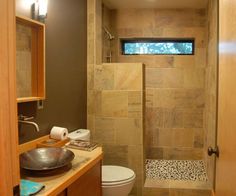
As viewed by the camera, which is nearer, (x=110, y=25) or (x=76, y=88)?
(x=76, y=88)

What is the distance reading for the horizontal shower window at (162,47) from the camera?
3.99 metres

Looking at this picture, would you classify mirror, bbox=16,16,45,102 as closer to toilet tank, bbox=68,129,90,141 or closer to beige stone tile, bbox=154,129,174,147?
toilet tank, bbox=68,129,90,141

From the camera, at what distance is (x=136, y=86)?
303cm

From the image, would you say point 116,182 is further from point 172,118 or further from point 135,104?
point 172,118

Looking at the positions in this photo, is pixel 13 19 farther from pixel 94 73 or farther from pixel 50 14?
pixel 94 73

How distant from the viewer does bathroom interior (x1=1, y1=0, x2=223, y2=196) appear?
2438 mm

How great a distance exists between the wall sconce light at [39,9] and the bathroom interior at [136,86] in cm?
5

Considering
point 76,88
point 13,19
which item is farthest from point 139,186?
point 13,19

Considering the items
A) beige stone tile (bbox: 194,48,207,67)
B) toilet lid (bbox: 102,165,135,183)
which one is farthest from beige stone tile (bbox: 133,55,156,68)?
toilet lid (bbox: 102,165,135,183)

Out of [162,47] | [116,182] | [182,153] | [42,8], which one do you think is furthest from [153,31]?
[116,182]

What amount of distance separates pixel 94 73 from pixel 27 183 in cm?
197

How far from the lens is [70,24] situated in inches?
107

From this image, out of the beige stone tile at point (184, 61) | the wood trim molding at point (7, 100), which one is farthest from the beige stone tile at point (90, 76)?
the wood trim molding at point (7, 100)

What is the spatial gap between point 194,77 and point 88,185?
267 cm
